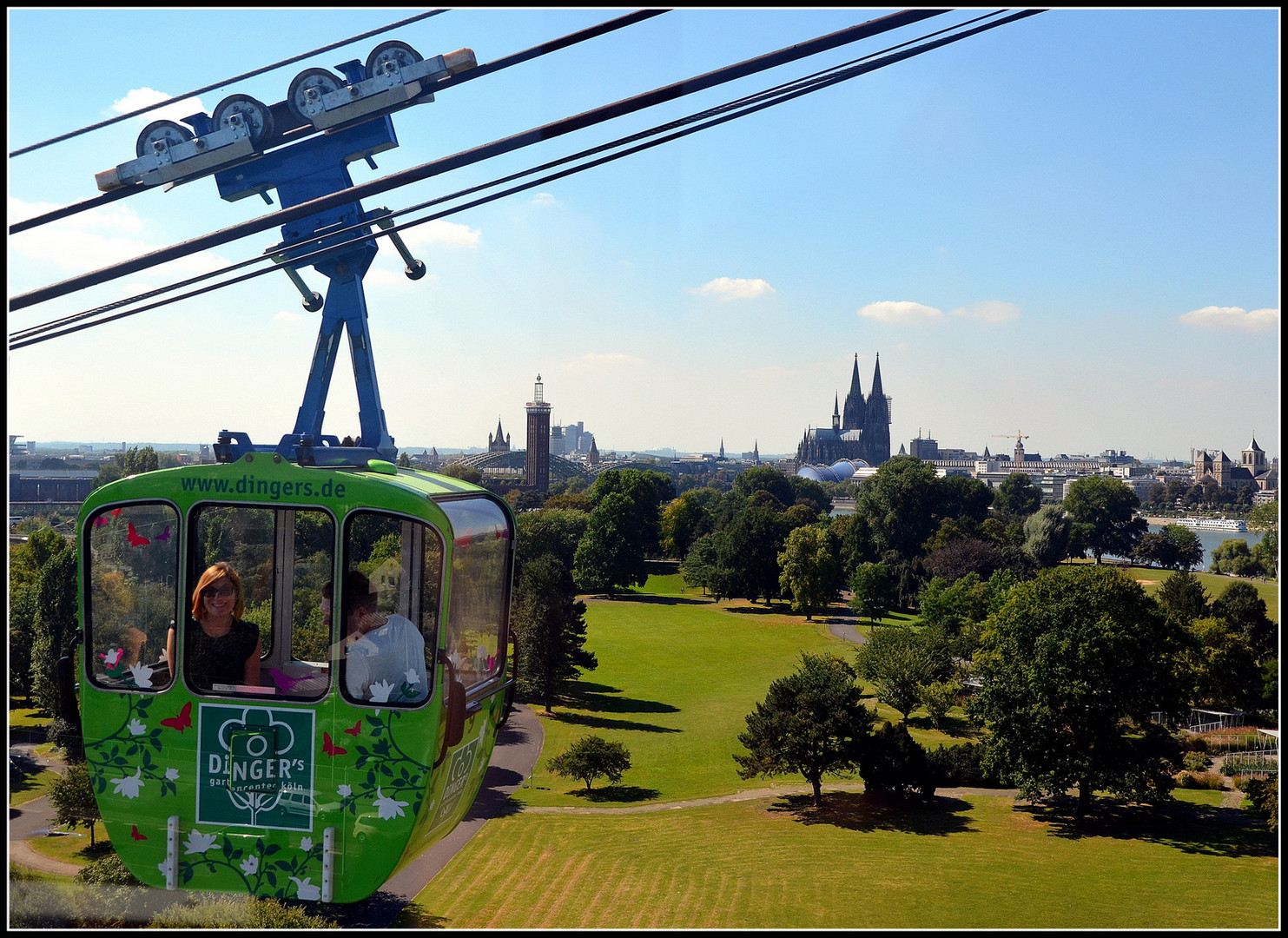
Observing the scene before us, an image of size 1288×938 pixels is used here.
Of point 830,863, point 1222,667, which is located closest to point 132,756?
point 830,863

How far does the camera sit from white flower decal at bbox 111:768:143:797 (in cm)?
616

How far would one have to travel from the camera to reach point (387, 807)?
230 inches

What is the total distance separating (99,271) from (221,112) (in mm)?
2362

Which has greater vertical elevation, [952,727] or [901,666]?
[901,666]

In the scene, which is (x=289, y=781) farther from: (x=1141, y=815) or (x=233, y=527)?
(x=1141, y=815)

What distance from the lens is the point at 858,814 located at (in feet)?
92.1

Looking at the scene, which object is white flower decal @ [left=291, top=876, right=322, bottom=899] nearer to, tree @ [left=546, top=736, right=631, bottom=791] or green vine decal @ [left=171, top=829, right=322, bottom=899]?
green vine decal @ [left=171, top=829, right=322, bottom=899]

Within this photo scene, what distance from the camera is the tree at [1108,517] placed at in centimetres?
8300

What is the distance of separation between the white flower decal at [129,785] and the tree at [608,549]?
5763 cm

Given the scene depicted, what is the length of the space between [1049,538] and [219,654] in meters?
69.1

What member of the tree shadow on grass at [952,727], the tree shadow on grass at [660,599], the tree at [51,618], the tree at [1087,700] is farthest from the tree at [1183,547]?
the tree at [51,618]

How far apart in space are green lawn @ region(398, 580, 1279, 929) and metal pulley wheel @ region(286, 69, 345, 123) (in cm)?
1567

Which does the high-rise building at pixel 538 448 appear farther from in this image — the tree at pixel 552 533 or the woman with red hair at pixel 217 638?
the woman with red hair at pixel 217 638

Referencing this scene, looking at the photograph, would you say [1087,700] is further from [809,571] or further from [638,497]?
[638,497]
